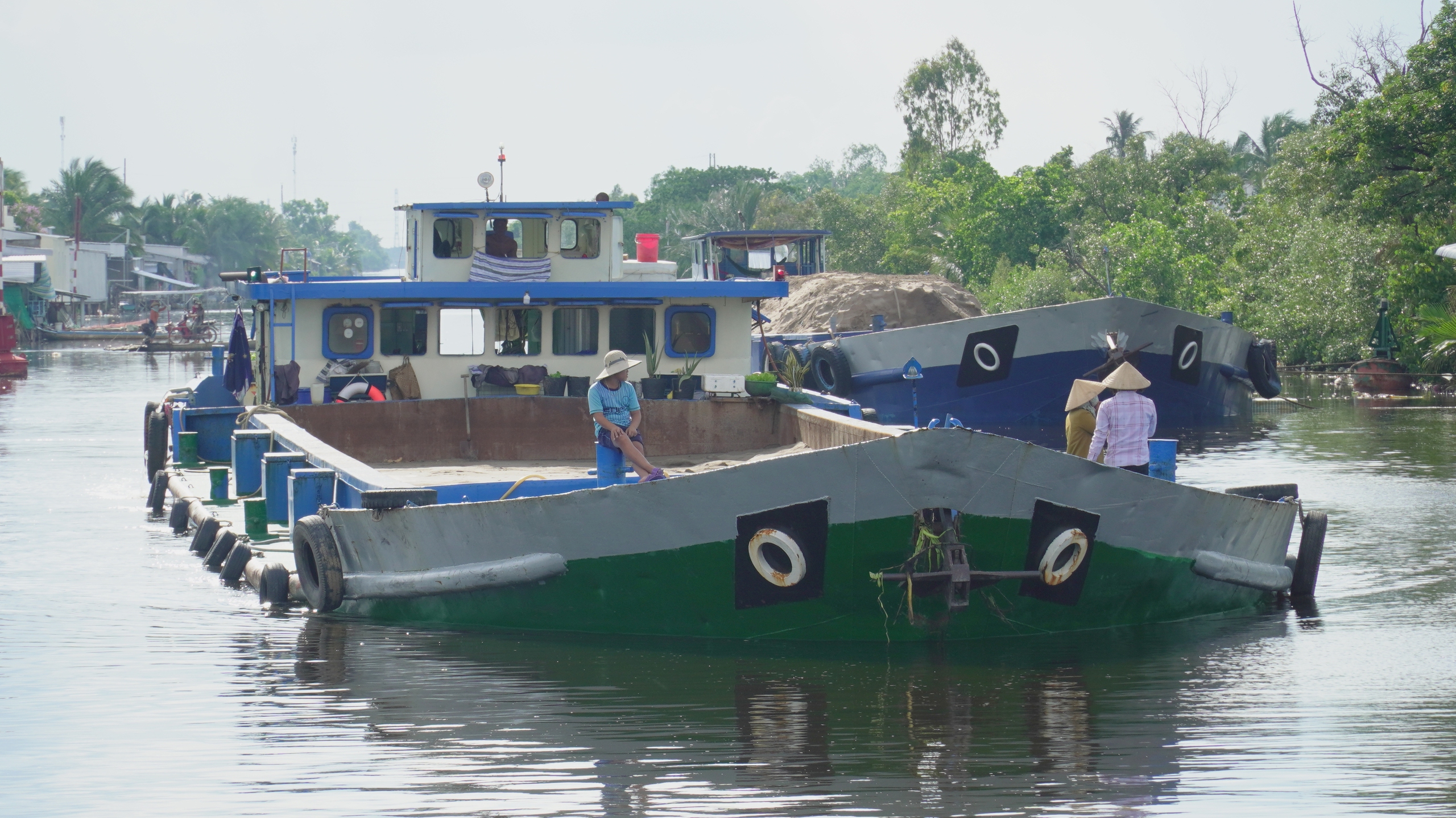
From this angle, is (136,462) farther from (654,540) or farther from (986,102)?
(986,102)

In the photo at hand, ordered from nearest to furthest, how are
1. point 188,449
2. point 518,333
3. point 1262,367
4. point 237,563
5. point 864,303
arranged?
point 237,563 < point 518,333 < point 188,449 < point 1262,367 < point 864,303

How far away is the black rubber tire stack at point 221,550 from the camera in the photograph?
12.4 metres

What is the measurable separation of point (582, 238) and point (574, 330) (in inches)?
45.2

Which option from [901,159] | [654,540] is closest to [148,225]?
[901,159]

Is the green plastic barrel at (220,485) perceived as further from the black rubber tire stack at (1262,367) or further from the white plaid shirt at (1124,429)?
the black rubber tire stack at (1262,367)

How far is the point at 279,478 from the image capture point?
12539 millimetres

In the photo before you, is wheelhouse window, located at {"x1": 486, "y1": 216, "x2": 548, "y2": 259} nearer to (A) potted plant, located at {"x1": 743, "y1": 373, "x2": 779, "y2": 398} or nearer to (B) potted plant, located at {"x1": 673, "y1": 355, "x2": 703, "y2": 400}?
(B) potted plant, located at {"x1": 673, "y1": 355, "x2": 703, "y2": 400}

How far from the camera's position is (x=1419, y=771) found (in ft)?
22.2

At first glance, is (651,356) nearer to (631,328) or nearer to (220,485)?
(631,328)

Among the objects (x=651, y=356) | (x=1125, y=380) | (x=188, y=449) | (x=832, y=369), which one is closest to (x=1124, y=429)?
(x=1125, y=380)

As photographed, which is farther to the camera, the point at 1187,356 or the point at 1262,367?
the point at 1262,367

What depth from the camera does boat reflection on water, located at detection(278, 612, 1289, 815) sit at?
6582mm

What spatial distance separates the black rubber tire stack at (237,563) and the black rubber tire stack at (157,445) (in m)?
7.23

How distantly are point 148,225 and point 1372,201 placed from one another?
275 ft
